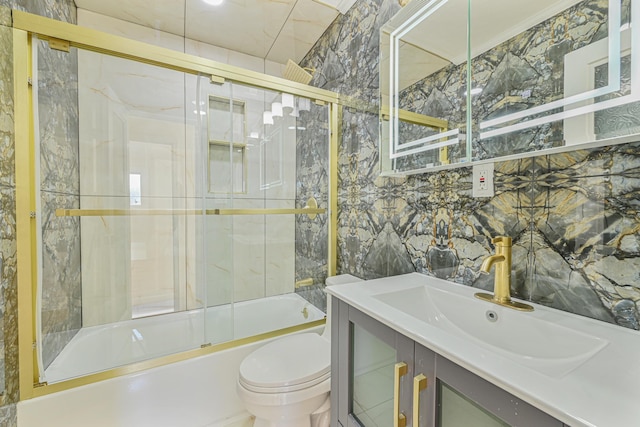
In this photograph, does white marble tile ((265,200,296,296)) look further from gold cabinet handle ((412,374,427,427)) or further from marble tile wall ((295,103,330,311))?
gold cabinet handle ((412,374,427,427))

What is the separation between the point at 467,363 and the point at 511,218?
60 cm

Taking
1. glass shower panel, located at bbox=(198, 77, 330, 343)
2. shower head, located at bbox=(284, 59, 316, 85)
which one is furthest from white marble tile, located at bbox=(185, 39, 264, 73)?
glass shower panel, located at bbox=(198, 77, 330, 343)

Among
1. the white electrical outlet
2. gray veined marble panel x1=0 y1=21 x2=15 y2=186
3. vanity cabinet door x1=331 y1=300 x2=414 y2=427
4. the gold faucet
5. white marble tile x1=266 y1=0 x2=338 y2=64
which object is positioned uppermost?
white marble tile x1=266 y1=0 x2=338 y2=64

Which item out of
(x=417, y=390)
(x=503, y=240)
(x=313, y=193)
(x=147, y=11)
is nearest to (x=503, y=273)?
(x=503, y=240)

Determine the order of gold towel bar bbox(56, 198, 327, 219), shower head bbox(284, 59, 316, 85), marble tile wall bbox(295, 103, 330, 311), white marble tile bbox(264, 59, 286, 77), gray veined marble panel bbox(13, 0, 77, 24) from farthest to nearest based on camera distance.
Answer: white marble tile bbox(264, 59, 286, 77)
shower head bbox(284, 59, 316, 85)
marble tile wall bbox(295, 103, 330, 311)
gold towel bar bbox(56, 198, 327, 219)
gray veined marble panel bbox(13, 0, 77, 24)

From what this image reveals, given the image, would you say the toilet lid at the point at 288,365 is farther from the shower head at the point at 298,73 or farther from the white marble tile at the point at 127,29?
the white marble tile at the point at 127,29

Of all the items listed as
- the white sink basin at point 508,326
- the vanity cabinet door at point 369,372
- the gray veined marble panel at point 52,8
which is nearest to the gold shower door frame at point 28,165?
the gray veined marble panel at point 52,8

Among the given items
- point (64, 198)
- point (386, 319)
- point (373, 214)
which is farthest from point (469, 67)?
point (64, 198)

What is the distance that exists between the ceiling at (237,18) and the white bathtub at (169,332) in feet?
6.93

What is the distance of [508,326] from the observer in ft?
2.64

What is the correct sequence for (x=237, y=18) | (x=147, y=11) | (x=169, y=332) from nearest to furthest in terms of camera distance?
(x=169, y=332), (x=147, y=11), (x=237, y=18)

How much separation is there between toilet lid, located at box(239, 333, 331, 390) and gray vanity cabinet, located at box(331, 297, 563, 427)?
0.55 feet

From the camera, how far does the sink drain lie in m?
0.84

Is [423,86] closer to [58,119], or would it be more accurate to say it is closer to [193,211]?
[193,211]
